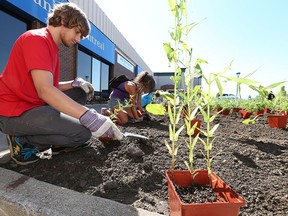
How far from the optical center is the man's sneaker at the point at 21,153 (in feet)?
5.62

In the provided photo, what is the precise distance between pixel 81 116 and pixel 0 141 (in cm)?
157

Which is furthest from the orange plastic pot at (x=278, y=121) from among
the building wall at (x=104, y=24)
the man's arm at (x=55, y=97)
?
the building wall at (x=104, y=24)

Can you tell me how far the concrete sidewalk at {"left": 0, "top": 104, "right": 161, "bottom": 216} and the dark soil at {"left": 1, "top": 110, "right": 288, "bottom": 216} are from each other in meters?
0.13

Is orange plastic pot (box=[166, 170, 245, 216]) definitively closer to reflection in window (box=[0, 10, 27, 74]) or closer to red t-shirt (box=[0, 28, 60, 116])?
red t-shirt (box=[0, 28, 60, 116])

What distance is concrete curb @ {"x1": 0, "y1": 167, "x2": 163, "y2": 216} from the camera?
3.47 ft

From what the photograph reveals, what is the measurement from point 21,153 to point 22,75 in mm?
563

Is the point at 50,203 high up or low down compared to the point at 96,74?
down

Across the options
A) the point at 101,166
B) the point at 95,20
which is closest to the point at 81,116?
the point at 101,166

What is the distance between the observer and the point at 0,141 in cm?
249

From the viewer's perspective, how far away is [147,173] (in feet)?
5.05

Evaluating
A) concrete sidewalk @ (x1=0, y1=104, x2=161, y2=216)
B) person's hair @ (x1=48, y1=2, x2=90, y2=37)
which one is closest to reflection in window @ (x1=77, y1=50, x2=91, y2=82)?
person's hair @ (x1=48, y1=2, x2=90, y2=37)

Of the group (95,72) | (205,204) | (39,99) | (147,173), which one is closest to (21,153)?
(39,99)

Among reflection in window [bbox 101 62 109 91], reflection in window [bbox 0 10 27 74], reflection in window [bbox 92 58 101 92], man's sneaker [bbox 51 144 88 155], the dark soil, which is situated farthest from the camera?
reflection in window [bbox 101 62 109 91]

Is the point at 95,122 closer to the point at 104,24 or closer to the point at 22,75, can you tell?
the point at 22,75
